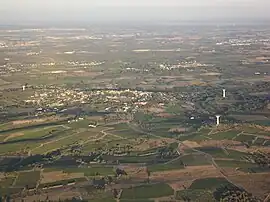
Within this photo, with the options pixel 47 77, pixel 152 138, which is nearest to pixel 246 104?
pixel 152 138

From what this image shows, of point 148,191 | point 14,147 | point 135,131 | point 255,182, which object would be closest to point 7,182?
point 14,147

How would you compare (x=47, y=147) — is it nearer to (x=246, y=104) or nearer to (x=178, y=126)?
(x=178, y=126)

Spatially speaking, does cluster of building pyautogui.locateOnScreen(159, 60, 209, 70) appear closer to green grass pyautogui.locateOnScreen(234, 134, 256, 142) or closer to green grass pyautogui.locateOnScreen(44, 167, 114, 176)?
green grass pyautogui.locateOnScreen(234, 134, 256, 142)

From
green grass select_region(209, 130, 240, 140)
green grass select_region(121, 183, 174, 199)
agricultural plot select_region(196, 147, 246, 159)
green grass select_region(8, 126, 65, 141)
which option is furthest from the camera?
green grass select_region(8, 126, 65, 141)

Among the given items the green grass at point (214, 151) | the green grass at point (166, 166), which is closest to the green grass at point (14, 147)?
the green grass at point (166, 166)

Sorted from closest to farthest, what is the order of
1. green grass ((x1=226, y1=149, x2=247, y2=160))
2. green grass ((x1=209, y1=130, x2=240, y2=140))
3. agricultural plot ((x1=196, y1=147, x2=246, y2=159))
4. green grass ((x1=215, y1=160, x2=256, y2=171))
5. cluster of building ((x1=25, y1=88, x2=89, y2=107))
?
green grass ((x1=215, y1=160, x2=256, y2=171))
green grass ((x1=226, y1=149, x2=247, y2=160))
agricultural plot ((x1=196, y1=147, x2=246, y2=159))
green grass ((x1=209, y1=130, x2=240, y2=140))
cluster of building ((x1=25, y1=88, x2=89, y2=107))

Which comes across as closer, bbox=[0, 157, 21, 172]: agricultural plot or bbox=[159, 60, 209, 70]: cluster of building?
bbox=[0, 157, 21, 172]: agricultural plot

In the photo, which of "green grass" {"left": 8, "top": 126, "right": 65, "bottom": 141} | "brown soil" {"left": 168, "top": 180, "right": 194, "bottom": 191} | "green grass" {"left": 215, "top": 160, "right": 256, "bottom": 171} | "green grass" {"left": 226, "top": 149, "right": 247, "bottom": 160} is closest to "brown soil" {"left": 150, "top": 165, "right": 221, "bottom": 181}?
"brown soil" {"left": 168, "top": 180, "right": 194, "bottom": 191}

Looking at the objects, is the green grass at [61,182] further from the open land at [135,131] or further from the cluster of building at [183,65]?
the cluster of building at [183,65]
